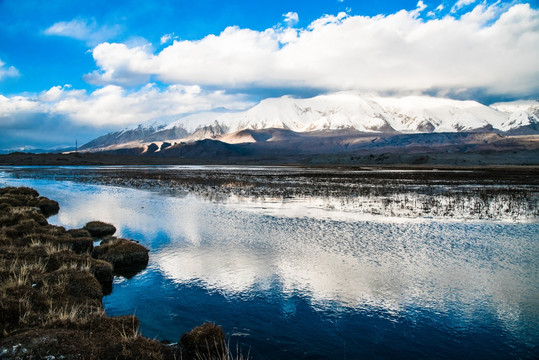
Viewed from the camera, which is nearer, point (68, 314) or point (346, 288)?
point (68, 314)

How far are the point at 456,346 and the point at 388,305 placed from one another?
2686 millimetres

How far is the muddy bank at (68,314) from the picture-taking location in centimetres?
762

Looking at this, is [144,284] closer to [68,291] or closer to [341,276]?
[68,291]

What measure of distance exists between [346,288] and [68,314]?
29.9 ft

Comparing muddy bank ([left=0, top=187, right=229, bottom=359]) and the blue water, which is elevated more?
muddy bank ([left=0, top=187, right=229, bottom=359])

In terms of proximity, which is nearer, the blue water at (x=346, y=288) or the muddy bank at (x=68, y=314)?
the muddy bank at (x=68, y=314)

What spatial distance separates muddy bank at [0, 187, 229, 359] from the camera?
7625 mm

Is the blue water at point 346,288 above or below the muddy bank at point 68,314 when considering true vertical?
below

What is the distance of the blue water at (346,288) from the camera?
33.6 ft

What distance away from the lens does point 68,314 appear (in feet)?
30.8

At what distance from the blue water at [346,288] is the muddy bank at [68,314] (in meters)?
1.14

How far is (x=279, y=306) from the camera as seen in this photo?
40.5 feet

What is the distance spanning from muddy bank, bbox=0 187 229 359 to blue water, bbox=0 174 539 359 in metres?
1.14

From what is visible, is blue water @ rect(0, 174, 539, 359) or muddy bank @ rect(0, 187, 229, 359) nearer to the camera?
muddy bank @ rect(0, 187, 229, 359)
